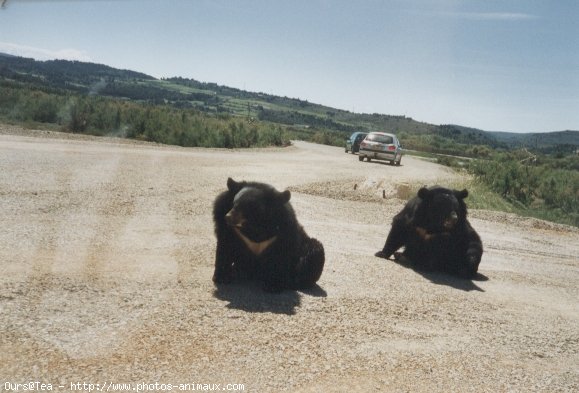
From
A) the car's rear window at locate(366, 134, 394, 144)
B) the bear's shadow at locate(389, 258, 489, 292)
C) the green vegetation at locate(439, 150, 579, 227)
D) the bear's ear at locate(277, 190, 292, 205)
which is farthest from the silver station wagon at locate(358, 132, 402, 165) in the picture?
the bear's ear at locate(277, 190, 292, 205)

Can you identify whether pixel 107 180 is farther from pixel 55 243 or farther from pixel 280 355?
pixel 280 355

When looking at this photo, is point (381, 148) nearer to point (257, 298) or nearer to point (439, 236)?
point (439, 236)

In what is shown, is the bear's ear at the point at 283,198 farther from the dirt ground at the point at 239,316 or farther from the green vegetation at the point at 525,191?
the green vegetation at the point at 525,191

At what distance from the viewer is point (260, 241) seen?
4969 millimetres

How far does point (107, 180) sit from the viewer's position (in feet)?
39.1

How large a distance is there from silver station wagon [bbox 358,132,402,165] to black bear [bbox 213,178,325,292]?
24.9 m

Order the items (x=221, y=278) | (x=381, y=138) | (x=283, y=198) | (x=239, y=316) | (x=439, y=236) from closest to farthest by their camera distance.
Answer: (x=239, y=316)
(x=283, y=198)
(x=221, y=278)
(x=439, y=236)
(x=381, y=138)

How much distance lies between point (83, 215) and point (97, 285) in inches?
146

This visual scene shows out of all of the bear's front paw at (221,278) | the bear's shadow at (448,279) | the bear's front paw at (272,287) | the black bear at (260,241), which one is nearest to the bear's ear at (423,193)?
the bear's shadow at (448,279)

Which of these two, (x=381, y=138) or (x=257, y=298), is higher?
(x=381, y=138)

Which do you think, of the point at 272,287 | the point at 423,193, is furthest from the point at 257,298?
the point at 423,193

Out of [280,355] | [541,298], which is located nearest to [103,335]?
[280,355]

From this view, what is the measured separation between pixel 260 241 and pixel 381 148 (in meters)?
25.5

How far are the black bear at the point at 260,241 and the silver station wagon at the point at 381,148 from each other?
81.6 ft
